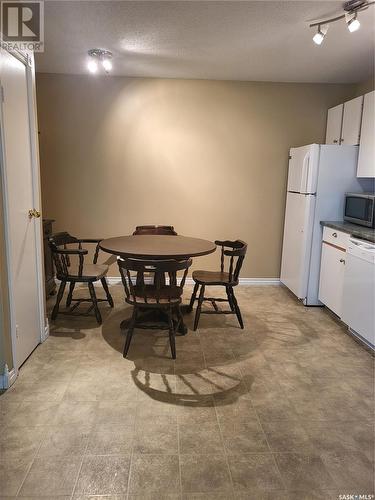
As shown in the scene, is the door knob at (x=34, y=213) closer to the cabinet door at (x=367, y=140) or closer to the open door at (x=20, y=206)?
the open door at (x=20, y=206)

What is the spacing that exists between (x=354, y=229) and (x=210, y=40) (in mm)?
1988

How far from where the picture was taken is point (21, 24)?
2.65 metres

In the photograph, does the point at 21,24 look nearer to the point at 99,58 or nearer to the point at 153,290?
the point at 99,58

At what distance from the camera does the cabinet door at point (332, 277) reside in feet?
11.3

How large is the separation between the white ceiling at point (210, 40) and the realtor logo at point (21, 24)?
80 mm

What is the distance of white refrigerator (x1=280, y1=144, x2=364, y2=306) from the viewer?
372 centimetres

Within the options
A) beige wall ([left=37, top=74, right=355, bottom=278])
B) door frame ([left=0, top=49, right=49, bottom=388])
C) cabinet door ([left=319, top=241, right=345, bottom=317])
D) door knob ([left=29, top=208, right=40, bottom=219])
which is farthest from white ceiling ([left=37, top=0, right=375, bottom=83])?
cabinet door ([left=319, top=241, right=345, bottom=317])

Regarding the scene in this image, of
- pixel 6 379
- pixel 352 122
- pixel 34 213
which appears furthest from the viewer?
pixel 352 122

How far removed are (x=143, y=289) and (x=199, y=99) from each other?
2551 millimetres

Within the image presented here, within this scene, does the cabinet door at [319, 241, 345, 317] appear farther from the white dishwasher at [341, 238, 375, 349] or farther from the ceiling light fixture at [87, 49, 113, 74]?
the ceiling light fixture at [87, 49, 113, 74]

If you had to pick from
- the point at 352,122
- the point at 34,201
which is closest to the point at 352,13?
the point at 352,122

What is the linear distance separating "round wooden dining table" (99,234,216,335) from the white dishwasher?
3.84ft

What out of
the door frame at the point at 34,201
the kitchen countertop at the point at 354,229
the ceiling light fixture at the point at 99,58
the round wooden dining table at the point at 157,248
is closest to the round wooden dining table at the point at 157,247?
the round wooden dining table at the point at 157,248

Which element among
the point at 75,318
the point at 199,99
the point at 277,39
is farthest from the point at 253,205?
the point at 75,318
